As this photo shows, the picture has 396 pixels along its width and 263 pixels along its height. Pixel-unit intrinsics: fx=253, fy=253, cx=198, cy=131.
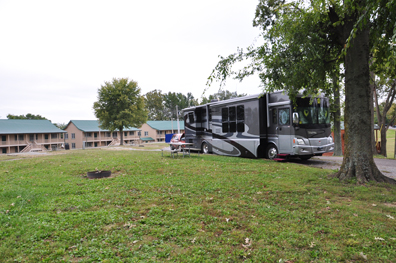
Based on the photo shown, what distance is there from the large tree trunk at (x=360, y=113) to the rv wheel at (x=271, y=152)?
562 centimetres

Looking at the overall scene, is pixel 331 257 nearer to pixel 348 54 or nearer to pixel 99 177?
pixel 348 54

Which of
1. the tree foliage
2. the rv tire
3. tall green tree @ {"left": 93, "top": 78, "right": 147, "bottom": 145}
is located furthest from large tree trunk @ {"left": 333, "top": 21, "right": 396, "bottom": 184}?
the tree foliage

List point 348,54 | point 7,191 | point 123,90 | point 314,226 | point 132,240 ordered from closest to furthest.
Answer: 1. point 132,240
2. point 314,226
3. point 7,191
4. point 348,54
5. point 123,90

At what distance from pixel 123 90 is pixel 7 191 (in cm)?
4148

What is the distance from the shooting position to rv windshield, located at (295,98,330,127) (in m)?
11.7

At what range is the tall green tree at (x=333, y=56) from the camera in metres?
6.86

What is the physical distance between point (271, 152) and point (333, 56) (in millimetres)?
5557

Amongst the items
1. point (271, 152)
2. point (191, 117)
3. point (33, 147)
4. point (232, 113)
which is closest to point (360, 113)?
point (271, 152)

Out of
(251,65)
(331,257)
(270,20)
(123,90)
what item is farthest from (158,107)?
(331,257)

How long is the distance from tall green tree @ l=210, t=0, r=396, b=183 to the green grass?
118 cm

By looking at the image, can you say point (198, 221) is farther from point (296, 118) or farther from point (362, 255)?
point (296, 118)

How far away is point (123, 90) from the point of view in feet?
151

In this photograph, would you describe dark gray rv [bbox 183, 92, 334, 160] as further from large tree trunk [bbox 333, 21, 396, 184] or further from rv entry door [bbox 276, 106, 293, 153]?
large tree trunk [bbox 333, 21, 396, 184]

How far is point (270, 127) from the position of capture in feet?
42.3
